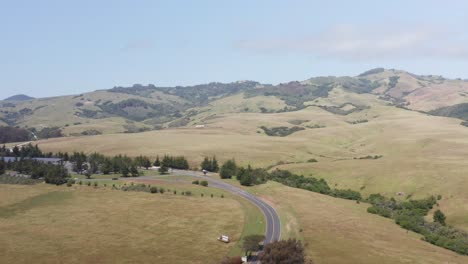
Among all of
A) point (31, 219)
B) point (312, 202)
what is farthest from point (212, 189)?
point (31, 219)

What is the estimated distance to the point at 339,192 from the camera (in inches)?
6388

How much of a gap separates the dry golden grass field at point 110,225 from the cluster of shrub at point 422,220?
157 ft

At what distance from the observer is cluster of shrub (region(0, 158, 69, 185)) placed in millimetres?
170375

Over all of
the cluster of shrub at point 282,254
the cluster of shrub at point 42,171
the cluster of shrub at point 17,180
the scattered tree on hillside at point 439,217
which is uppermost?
the cluster of shrub at point 42,171

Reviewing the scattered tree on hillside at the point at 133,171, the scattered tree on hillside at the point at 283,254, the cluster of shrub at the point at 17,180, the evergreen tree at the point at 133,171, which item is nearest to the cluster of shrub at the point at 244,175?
the scattered tree on hillside at the point at 133,171

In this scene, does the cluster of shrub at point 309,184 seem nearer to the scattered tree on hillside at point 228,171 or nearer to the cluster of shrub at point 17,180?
the scattered tree on hillside at point 228,171

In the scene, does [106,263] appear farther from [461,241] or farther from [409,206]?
[409,206]

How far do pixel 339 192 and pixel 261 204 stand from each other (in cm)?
4036

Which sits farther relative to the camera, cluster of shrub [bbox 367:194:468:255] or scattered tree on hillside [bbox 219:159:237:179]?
scattered tree on hillside [bbox 219:159:237:179]

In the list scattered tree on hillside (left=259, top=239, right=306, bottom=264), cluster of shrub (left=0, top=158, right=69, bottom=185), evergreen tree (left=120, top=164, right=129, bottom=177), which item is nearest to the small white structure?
scattered tree on hillside (left=259, top=239, right=306, bottom=264)

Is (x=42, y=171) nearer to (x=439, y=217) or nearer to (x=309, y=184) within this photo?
(x=309, y=184)

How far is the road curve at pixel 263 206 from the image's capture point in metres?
105

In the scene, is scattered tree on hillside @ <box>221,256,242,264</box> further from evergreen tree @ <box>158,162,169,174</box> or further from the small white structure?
evergreen tree @ <box>158,162,169,174</box>

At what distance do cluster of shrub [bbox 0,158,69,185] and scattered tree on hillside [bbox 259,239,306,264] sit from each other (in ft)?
385
